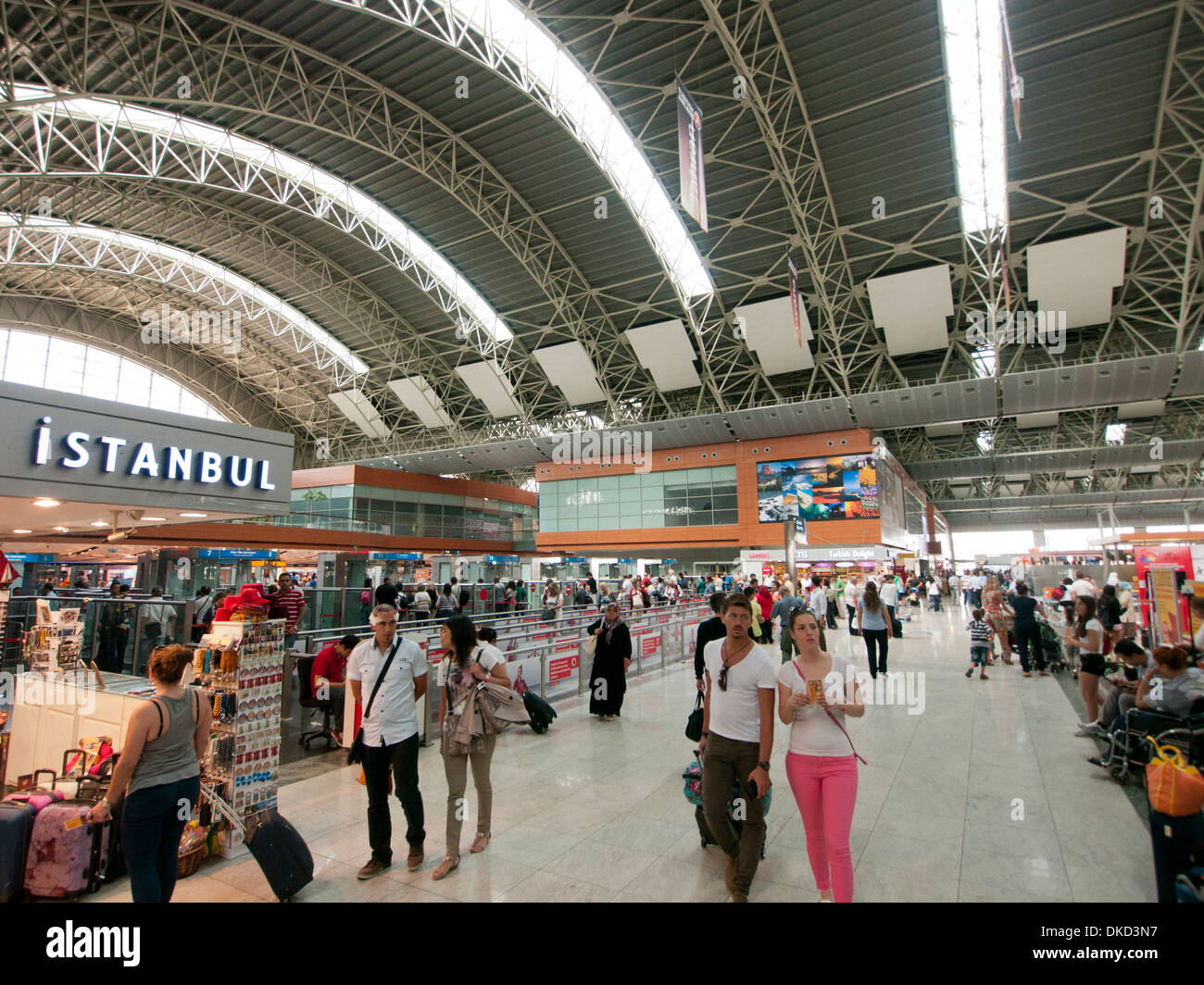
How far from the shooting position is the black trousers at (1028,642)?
10711 mm

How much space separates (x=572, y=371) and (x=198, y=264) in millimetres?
17930

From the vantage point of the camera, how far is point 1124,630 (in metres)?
8.06

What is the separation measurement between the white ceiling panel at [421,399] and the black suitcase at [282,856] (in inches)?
1177

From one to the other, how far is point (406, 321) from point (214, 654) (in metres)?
27.4

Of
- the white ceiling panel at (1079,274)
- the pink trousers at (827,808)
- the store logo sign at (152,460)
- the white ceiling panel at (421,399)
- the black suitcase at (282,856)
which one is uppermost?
the white ceiling panel at (1079,274)

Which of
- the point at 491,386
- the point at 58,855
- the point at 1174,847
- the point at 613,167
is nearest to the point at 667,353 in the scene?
the point at 613,167

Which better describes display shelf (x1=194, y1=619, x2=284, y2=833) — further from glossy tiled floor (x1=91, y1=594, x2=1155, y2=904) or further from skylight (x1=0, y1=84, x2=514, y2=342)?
skylight (x1=0, y1=84, x2=514, y2=342)

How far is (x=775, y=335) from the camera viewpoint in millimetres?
24672

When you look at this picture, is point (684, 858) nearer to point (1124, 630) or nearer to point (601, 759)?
point (601, 759)

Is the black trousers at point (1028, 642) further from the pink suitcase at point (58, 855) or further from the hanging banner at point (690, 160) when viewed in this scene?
the pink suitcase at point (58, 855)

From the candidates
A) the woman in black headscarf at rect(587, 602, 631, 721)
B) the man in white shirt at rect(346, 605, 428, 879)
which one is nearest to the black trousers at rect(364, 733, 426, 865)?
the man in white shirt at rect(346, 605, 428, 879)

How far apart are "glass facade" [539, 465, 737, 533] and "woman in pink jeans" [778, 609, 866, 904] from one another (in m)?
30.1

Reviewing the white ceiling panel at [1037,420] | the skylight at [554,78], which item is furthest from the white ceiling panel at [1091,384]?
the skylight at [554,78]

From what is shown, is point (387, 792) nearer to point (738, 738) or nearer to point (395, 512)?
point (738, 738)
